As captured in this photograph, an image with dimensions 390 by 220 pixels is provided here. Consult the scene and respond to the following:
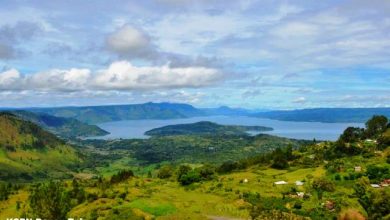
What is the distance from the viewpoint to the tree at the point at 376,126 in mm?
174250

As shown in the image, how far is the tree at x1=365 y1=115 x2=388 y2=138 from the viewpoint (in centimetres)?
17425

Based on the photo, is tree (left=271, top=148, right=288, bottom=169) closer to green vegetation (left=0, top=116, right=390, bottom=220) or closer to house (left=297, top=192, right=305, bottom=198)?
green vegetation (left=0, top=116, right=390, bottom=220)

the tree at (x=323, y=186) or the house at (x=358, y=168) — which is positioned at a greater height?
the house at (x=358, y=168)

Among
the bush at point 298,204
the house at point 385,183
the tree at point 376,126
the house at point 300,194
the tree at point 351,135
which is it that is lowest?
the bush at point 298,204

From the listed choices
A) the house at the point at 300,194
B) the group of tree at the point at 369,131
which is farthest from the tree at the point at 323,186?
the group of tree at the point at 369,131

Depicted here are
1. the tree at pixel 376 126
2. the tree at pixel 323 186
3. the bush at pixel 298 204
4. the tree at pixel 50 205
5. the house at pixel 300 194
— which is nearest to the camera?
the tree at pixel 50 205

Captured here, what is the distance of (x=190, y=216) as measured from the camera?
3017 inches

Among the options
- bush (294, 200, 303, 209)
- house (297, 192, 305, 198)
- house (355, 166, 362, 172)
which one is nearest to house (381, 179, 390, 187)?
house (355, 166, 362, 172)

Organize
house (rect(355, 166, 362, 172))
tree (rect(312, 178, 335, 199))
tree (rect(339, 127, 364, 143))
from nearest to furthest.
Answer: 1. tree (rect(312, 178, 335, 199))
2. house (rect(355, 166, 362, 172))
3. tree (rect(339, 127, 364, 143))

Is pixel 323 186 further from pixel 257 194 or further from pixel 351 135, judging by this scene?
pixel 351 135

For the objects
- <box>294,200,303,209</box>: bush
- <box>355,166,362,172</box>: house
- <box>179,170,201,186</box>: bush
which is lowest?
<box>179,170,201,186</box>: bush

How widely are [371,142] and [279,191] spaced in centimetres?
7026

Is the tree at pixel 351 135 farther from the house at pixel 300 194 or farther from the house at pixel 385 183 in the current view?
the house at pixel 300 194

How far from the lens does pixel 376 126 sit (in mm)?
178875
